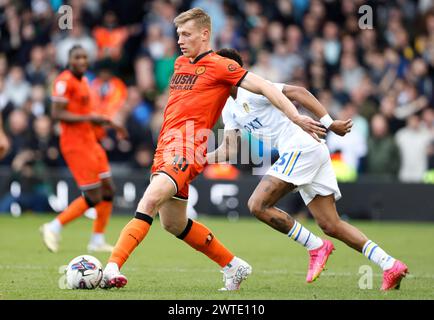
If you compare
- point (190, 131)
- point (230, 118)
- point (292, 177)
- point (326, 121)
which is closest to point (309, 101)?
point (326, 121)

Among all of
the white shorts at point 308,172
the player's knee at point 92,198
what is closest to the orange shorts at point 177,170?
the white shorts at point 308,172

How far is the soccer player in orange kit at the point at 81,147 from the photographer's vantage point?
13336 millimetres

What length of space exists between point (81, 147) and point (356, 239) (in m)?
5.47

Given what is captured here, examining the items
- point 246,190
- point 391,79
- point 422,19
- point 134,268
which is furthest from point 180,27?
point 422,19

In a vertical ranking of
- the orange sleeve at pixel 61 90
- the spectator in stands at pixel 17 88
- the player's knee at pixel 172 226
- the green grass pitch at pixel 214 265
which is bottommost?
the green grass pitch at pixel 214 265

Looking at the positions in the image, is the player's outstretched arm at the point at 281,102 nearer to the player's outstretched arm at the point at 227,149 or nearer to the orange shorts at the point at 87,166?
the player's outstretched arm at the point at 227,149

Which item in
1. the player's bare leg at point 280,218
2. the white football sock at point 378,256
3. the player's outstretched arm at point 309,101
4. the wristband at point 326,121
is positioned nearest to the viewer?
the wristband at point 326,121

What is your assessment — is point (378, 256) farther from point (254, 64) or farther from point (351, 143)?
point (254, 64)

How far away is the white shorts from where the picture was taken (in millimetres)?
9516

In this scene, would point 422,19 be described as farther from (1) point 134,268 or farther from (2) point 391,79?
(1) point 134,268

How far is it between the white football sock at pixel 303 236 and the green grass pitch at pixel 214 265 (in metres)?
0.40

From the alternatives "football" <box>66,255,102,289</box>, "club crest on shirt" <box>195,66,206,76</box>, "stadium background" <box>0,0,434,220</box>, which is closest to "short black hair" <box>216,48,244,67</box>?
"club crest on shirt" <box>195,66,206,76</box>

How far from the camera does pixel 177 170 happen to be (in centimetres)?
854

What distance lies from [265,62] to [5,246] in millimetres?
8396
